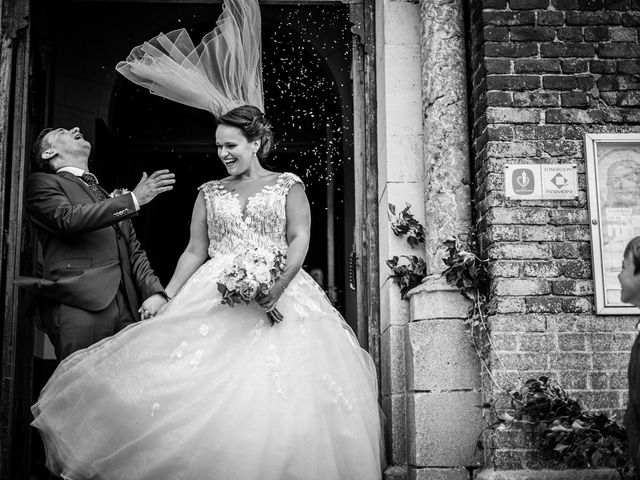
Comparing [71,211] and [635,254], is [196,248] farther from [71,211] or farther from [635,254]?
[635,254]

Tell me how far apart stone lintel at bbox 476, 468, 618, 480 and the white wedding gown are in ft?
2.31

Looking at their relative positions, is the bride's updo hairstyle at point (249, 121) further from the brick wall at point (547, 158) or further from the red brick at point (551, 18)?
the red brick at point (551, 18)

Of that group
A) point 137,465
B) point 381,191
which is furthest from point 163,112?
point 137,465

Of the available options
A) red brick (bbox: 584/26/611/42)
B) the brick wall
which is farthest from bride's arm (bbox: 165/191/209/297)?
red brick (bbox: 584/26/611/42)

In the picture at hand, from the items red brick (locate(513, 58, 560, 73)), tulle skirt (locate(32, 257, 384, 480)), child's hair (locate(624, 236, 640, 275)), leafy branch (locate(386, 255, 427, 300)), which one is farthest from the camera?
leafy branch (locate(386, 255, 427, 300))

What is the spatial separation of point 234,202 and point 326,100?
446cm

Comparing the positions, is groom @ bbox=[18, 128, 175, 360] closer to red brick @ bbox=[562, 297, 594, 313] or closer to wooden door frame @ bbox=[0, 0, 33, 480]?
wooden door frame @ bbox=[0, 0, 33, 480]

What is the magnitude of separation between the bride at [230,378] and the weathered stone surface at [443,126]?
929mm

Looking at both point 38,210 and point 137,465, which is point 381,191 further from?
point 137,465

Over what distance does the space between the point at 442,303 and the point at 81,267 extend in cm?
211

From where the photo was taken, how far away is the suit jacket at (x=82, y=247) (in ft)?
15.2

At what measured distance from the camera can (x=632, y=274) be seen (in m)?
3.39

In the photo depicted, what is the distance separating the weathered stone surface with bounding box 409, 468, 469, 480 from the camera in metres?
4.69

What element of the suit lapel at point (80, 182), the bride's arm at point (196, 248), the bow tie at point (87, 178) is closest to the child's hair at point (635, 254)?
the bride's arm at point (196, 248)
